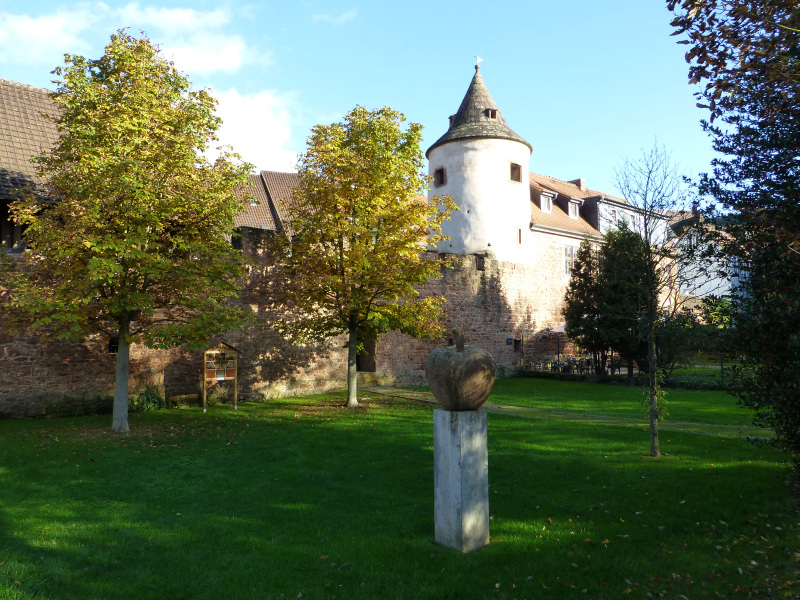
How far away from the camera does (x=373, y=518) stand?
6512mm

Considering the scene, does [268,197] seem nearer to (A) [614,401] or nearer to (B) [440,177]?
(B) [440,177]

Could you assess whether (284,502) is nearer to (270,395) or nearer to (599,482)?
(599,482)

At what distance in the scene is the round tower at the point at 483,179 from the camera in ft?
82.1

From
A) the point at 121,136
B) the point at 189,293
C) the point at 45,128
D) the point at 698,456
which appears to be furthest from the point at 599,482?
the point at 45,128

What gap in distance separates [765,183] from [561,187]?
2681 cm

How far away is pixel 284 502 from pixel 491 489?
9.08ft

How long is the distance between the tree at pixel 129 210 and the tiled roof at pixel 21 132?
360 cm

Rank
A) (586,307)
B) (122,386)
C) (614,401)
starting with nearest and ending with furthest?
(122,386), (614,401), (586,307)

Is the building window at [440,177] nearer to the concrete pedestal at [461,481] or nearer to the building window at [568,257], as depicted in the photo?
the building window at [568,257]

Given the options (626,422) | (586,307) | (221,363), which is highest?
(586,307)

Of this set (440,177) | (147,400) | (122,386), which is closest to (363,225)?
(122,386)

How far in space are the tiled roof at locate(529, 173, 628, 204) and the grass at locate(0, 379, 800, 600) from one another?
2305 cm

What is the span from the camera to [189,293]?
1235 centimetres

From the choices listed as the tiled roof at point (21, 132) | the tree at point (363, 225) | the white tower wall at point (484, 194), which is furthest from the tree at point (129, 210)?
the white tower wall at point (484, 194)
